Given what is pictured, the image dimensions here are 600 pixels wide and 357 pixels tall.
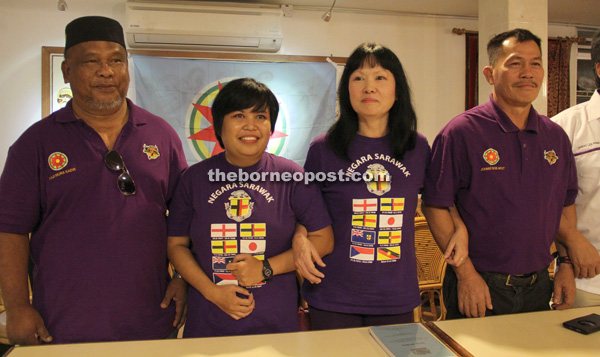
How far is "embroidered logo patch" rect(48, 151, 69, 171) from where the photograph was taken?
4.45 ft

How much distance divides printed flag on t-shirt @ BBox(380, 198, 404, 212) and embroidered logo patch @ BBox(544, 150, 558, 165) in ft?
2.01

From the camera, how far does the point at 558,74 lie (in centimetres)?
486

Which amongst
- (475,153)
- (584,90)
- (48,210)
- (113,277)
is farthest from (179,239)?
(584,90)

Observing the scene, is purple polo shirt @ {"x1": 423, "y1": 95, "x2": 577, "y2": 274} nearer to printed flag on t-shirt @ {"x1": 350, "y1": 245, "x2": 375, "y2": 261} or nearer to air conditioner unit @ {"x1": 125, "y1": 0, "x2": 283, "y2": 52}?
printed flag on t-shirt @ {"x1": 350, "y1": 245, "x2": 375, "y2": 261}

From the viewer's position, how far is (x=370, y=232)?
1417 mm

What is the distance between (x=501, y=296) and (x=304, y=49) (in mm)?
3498

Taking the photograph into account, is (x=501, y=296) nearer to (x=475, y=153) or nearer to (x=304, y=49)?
(x=475, y=153)

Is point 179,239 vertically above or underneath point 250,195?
underneath

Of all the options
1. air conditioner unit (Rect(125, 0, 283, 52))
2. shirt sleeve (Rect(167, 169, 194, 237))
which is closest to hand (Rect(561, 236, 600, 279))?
shirt sleeve (Rect(167, 169, 194, 237))

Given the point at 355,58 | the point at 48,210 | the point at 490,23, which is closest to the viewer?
the point at 48,210

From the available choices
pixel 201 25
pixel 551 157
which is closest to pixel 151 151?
pixel 551 157

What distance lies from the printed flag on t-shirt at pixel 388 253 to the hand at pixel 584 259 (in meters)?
0.75

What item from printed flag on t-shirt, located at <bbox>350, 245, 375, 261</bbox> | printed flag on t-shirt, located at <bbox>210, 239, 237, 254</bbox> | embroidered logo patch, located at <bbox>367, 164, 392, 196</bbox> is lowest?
printed flag on t-shirt, located at <bbox>350, 245, 375, 261</bbox>

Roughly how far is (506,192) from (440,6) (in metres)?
3.52
